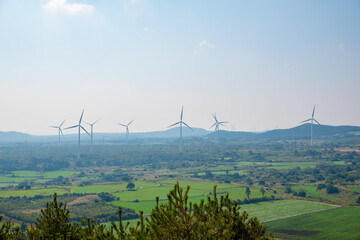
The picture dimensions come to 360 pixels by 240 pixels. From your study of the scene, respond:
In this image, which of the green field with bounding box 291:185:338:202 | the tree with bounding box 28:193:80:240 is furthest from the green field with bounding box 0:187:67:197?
the tree with bounding box 28:193:80:240

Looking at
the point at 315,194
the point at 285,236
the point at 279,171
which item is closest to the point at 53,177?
the point at 279,171

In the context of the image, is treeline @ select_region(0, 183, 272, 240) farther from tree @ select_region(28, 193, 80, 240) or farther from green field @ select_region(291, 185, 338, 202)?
green field @ select_region(291, 185, 338, 202)

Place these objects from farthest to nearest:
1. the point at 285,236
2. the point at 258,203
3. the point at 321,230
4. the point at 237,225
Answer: the point at 258,203 → the point at 321,230 → the point at 285,236 → the point at 237,225

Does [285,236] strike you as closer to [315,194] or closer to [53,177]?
[315,194]

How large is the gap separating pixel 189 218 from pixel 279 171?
579 ft

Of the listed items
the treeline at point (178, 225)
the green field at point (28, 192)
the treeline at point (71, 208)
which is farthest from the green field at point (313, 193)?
the treeline at point (178, 225)

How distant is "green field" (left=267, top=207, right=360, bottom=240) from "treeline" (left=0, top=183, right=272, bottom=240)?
56718 mm

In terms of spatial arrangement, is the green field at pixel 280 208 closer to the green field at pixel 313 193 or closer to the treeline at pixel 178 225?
the green field at pixel 313 193

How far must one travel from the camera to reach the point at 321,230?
78938 millimetres

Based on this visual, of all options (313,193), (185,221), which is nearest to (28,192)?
(313,193)

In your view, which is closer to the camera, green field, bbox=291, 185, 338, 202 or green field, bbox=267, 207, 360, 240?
green field, bbox=267, 207, 360, 240

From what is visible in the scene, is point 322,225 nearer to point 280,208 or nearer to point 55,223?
point 280,208

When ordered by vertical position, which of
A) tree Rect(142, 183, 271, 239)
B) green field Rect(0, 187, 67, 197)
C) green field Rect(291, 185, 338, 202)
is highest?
tree Rect(142, 183, 271, 239)

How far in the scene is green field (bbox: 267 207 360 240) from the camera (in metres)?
74.3
